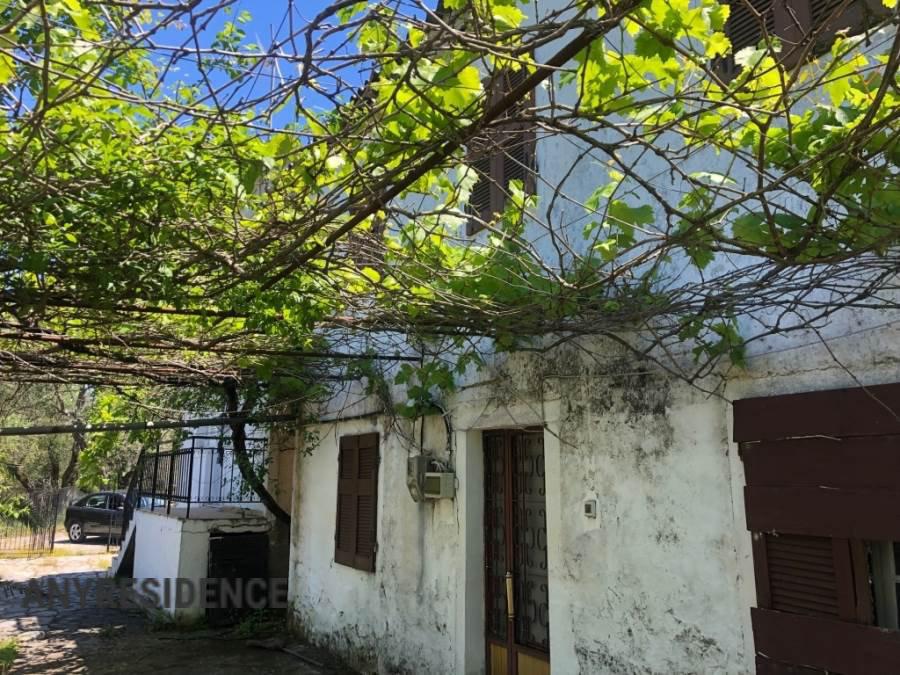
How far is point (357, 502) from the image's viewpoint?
758cm

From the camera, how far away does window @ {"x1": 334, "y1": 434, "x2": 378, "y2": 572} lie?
7.28 meters

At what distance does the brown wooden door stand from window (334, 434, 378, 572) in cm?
180

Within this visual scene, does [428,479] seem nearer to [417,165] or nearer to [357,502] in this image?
[357,502]

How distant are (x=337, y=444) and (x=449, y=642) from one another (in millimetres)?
3122

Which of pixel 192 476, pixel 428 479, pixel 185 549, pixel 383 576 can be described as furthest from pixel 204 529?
pixel 428 479

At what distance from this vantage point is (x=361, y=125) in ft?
7.91

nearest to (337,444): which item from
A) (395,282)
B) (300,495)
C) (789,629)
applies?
(300,495)

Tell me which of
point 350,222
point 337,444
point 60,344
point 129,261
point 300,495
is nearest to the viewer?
point 350,222

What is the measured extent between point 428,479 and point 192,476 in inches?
243

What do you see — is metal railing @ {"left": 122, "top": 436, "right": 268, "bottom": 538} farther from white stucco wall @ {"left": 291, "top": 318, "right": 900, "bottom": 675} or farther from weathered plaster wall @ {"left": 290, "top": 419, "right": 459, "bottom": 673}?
white stucco wall @ {"left": 291, "top": 318, "right": 900, "bottom": 675}

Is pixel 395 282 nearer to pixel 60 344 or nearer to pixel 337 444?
pixel 60 344

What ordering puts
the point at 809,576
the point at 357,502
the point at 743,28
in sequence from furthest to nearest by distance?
the point at 357,502
the point at 743,28
the point at 809,576

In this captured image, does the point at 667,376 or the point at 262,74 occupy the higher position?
the point at 262,74

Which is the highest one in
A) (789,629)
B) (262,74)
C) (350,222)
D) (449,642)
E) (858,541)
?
(262,74)
